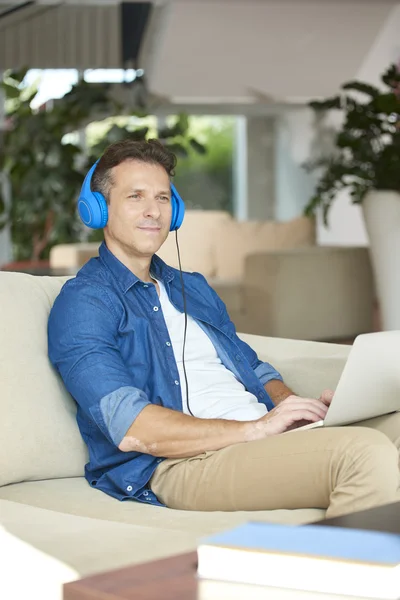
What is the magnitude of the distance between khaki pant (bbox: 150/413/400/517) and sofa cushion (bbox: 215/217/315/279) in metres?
3.95

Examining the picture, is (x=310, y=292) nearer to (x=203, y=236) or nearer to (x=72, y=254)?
(x=203, y=236)

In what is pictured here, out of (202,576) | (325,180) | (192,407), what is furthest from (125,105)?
(202,576)

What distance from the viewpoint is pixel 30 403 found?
1.89m

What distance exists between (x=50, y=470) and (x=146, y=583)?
38.6 inches

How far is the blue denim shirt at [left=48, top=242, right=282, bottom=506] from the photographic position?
5.88 ft

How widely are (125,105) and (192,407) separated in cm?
429

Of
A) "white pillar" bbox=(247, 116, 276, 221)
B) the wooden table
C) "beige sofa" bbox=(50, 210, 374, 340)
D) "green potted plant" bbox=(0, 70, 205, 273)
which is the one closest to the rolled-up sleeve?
the wooden table

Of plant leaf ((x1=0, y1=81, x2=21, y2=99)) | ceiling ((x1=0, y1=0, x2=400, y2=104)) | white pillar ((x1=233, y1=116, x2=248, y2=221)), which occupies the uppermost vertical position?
ceiling ((x1=0, y1=0, x2=400, y2=104))

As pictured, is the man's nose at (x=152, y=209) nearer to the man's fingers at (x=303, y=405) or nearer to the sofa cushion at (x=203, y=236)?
the man's fingers at (x=303, y=405)

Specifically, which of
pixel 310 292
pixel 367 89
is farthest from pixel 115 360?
pixel 310 292

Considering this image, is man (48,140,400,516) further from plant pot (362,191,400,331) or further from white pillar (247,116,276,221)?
white pillar (247,116,276,221)

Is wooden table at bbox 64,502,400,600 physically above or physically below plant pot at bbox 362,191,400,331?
below

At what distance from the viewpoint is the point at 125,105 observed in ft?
19.7

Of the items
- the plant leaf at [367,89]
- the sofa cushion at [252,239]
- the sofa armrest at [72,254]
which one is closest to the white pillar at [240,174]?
the sofa cushion at [252,239]
